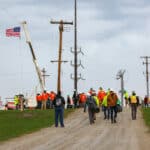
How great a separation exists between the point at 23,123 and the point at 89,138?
10.9 m

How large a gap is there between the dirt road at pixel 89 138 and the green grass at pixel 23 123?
2.87ft

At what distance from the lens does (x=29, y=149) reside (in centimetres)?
2092

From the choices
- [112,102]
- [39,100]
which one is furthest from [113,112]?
[39,100]

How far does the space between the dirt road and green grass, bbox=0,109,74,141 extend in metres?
0.88

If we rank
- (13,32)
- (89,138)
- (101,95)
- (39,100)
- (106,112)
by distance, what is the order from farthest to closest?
(39,100)
(13,32)
(101,95)
(106,112)
(89,138)

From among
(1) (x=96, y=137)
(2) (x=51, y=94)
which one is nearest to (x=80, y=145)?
(1) (x=96, y=137)

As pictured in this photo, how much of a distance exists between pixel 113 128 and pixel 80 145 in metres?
9.36

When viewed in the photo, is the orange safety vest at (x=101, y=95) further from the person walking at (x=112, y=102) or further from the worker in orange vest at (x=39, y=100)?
the worker in orange vest at (x=39, y=100)

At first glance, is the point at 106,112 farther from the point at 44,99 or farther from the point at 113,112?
the point at 44,99

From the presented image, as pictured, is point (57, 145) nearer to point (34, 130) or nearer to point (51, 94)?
point (34, 130)

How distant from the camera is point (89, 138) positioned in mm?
25484

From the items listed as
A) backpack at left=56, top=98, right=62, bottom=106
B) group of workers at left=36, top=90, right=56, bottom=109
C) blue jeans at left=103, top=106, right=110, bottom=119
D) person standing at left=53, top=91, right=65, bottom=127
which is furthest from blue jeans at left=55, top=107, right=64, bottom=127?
group of workers at left=36, top=90, right=56, bottom=109

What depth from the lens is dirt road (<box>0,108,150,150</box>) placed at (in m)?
21.7

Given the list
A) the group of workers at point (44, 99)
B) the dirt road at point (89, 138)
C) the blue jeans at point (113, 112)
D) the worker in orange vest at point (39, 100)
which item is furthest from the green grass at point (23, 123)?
the worker in orange vest at point (39, 100)
